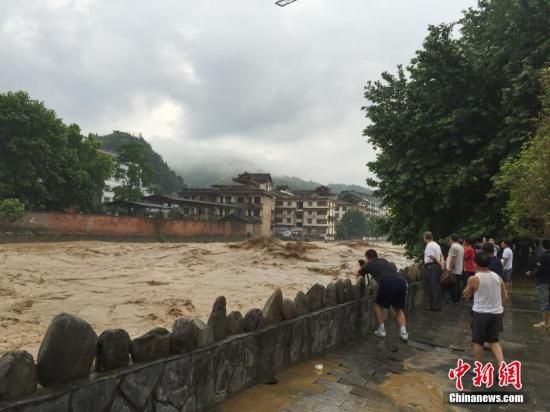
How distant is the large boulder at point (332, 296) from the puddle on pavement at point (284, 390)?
101 centimetres

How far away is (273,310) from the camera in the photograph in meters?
5.14

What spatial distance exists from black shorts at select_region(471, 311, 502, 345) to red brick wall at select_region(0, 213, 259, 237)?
104 ft

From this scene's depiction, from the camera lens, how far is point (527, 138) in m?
14.2

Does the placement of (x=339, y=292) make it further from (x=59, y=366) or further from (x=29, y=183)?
(x=29, y=183)

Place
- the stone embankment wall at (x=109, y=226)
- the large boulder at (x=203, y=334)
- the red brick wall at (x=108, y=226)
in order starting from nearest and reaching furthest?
1. the large boulder at (x=203, y=334)
2. the stone embankment wall at (x=109, y=226)
3. the red brick wall at (x=108, y=226)

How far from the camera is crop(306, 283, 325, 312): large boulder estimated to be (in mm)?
6098

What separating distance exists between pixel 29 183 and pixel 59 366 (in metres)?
38.7

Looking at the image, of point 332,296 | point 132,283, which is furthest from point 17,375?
point 132,283

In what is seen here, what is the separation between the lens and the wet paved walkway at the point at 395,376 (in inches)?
176

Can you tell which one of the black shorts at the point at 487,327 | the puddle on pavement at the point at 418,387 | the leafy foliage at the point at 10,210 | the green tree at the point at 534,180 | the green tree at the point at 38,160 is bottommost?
the puddle on pavement at the point at 418,387

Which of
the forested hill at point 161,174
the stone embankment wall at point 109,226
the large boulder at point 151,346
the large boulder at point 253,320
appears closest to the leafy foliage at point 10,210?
the stone embankment wall at point 109,226

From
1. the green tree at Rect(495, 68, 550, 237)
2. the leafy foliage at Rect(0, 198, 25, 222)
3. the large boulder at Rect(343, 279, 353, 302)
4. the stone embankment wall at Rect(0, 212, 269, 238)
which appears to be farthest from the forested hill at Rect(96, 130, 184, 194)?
the large boulder at Rect(343, 279, 353, 302)

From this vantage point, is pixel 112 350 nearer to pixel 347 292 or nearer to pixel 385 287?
pixel 347 292

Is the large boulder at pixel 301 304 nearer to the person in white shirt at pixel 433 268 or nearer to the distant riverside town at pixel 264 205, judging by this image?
the person in white shirt at pixel 433 268
